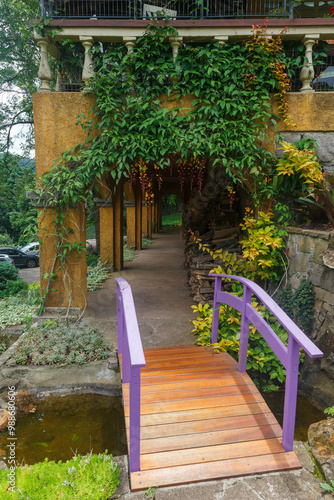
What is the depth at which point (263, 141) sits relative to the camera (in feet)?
16.1

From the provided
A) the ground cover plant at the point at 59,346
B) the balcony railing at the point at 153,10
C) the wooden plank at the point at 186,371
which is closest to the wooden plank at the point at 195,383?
the wooden plank at the point at 186,371

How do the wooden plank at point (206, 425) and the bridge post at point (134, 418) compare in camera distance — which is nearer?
the bridge post at point (134, 418)

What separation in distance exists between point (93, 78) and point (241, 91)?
2.05 metres

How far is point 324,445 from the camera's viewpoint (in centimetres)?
251

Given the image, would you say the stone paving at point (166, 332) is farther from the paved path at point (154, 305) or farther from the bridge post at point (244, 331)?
the bridge post at point (244, 331)

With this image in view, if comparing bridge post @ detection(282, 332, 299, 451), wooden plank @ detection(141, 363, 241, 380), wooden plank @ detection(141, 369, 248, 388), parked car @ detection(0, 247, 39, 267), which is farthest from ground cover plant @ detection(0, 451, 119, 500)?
parked car @ detection(0, 247, 39, 267)

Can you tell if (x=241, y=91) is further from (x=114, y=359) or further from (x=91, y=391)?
(x=91, y=391)

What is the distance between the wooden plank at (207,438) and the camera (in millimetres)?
2369

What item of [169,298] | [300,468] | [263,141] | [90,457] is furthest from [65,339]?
[263,141]

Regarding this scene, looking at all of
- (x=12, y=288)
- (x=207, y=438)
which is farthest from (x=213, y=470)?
(x=12, y=288)

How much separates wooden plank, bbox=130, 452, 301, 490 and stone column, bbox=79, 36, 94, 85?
468 cm

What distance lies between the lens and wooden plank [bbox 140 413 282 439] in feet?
8.20

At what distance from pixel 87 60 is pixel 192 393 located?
4453mm

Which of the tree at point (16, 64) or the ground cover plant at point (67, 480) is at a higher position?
the tree at point (16, 64)
